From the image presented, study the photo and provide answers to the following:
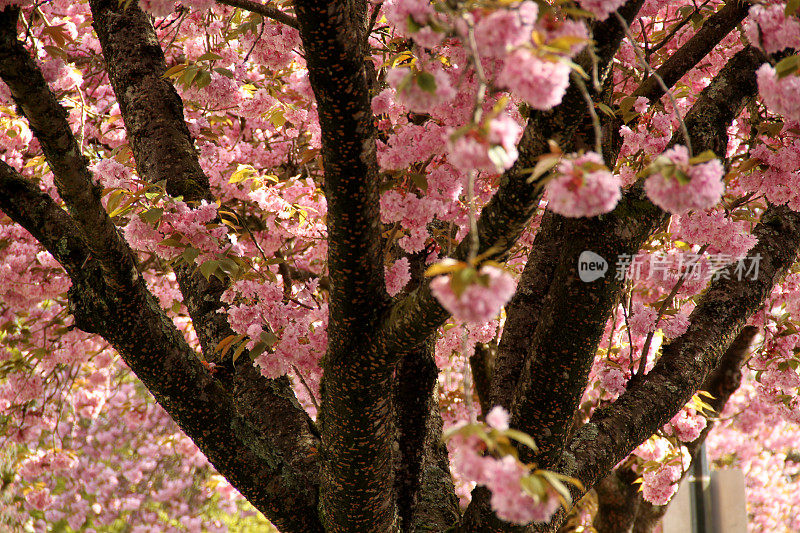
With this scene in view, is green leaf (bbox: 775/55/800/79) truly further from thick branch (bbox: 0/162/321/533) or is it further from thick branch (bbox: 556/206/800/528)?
thick branch (bbox: 0/162/321/533)

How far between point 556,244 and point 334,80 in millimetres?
1188

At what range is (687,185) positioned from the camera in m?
1.16

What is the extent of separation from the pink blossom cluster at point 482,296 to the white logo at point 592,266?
974mm

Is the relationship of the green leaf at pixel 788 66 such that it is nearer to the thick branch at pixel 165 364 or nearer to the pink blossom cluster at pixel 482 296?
the pink blossom cluster at pixel 482 296

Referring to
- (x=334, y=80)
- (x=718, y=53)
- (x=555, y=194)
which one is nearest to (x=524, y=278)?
(x=334, y=80)

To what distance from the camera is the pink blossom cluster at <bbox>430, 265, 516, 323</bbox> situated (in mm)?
968

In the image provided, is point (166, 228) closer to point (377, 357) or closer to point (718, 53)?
point (377, 357)

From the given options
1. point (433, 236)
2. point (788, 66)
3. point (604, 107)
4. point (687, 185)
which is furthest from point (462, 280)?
point (433, 236)

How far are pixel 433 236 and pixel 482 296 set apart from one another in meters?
1.49

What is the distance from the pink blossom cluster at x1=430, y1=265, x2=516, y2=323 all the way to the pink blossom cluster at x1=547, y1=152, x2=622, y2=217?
195 mm

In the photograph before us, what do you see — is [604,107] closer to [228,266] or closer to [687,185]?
[687,185]

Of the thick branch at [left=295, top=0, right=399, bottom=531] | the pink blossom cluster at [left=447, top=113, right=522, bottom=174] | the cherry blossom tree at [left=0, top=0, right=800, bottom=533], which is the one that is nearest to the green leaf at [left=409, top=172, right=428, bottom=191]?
the cherry blossom tree at [left=0, top=0, right=800, bottom=533]

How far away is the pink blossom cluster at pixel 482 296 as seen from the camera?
3.18 feet

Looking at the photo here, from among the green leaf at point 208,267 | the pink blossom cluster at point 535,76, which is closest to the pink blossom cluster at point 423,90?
the pink blossom cluster at point 535,76
